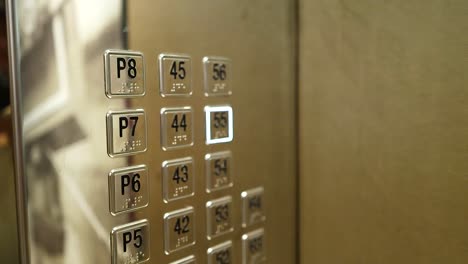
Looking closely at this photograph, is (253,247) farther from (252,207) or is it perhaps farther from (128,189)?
(128,189)

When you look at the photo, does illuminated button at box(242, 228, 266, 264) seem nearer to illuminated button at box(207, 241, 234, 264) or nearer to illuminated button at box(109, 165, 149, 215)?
illuminated button at box(207, 241, 234, 264)

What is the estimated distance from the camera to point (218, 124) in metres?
0.59

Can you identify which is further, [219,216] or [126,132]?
[219,216]

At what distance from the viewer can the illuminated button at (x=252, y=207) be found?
0.64m

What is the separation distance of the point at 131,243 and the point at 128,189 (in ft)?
0.21

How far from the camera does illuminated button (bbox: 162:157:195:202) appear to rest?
52cm

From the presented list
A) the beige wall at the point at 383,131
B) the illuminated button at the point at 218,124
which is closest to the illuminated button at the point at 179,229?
the illuminated button at the point at 218,124

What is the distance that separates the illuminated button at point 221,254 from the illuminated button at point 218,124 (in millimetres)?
147

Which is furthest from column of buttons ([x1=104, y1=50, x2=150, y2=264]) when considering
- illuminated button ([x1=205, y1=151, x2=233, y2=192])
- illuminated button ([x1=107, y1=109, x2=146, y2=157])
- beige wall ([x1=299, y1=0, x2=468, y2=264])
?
beige wall ([x1=299, y1=0, x2=468, y2=264])

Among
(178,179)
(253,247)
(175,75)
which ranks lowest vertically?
(253,247)

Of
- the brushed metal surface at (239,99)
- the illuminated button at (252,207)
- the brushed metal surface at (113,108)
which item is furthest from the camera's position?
the illuminated button at (252,207)

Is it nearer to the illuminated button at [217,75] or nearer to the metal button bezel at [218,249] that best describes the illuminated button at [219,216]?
the metal button bezel at [218,249]

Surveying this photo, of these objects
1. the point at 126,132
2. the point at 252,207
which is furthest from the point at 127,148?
the point at 252,207

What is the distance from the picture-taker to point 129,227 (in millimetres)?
486
